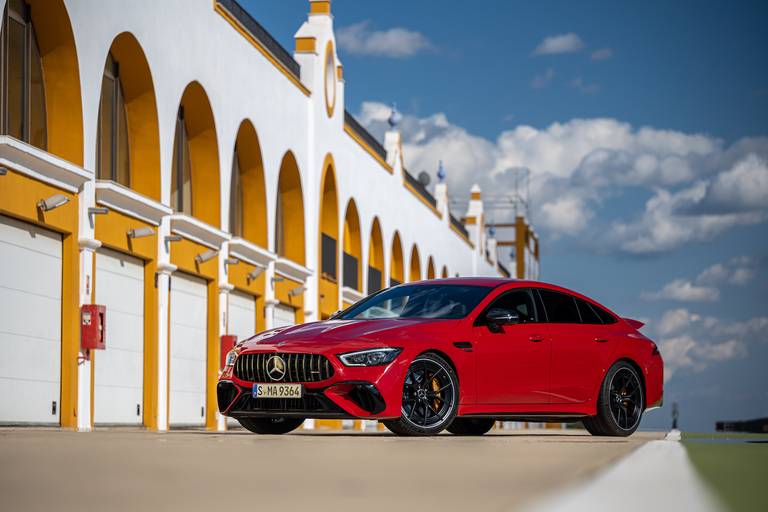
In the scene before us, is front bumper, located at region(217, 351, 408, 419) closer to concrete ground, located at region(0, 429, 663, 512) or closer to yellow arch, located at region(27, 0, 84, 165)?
concrete ground, located at region(0, 429, 663, 512)

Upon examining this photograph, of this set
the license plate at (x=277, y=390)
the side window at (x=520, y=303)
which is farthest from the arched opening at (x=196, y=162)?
the license plate at (x=277, y=390)

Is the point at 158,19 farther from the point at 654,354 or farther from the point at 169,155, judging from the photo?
the point at 654,354

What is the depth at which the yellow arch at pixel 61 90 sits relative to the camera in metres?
21.8

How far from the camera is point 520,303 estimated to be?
14039 mm

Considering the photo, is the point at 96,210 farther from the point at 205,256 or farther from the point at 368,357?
the point at 368,357

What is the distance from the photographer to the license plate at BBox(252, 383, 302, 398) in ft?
40.7

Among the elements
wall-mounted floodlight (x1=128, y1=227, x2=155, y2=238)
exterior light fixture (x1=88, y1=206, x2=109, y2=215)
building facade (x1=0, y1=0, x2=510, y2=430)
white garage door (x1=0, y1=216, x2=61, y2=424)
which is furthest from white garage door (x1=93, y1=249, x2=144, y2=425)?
white garage door (x1=0, y1=216, x2=61, y2=424)

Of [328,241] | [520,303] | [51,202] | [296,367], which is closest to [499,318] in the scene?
[520,303]

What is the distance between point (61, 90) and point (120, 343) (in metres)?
4.56

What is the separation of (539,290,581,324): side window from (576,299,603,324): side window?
0.22 feet

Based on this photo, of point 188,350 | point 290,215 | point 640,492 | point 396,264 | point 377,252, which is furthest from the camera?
point 396,264

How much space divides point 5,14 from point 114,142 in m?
4.31

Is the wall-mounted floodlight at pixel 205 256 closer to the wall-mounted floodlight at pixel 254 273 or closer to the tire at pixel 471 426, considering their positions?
the wall-mounted floodlight at pixel 254 273

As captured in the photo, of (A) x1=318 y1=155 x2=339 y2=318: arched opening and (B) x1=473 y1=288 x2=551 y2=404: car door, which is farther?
(A) x1=318 y1=155 x2=339 y2=318: arched opening
